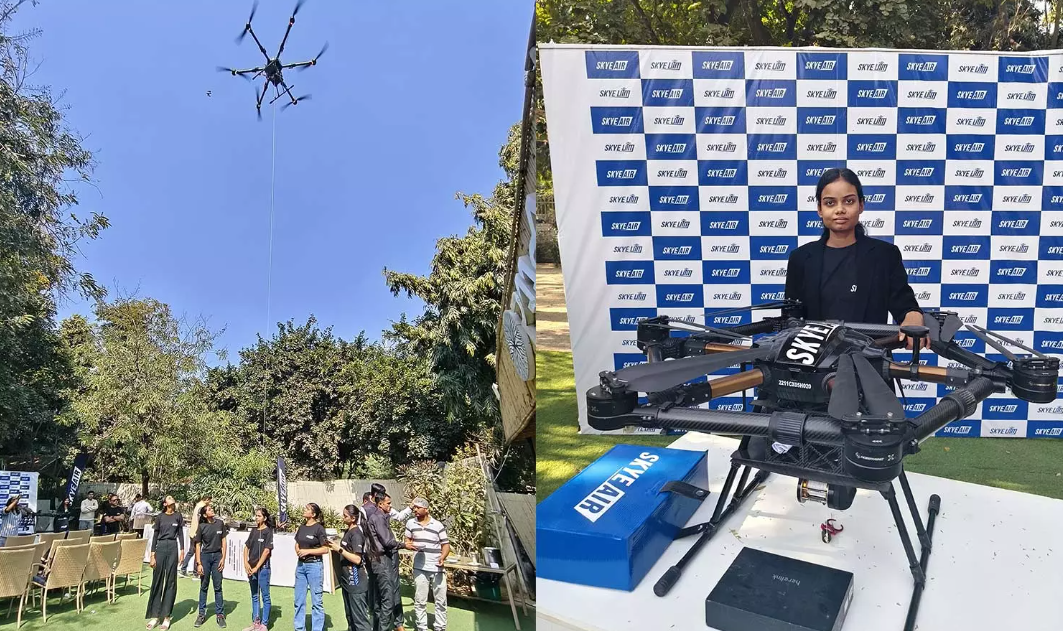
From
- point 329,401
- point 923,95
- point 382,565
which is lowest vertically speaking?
point 382,565

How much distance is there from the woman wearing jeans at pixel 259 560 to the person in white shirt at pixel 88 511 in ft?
1.44

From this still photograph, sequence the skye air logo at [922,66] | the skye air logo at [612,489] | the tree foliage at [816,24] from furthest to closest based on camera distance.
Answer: the tree foliage at [816,24], the skye air logo at [922,66], the skye air logo at [612,489]

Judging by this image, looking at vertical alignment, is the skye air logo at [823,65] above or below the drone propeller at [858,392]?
above

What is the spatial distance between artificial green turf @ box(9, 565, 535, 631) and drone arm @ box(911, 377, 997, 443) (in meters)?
1.30

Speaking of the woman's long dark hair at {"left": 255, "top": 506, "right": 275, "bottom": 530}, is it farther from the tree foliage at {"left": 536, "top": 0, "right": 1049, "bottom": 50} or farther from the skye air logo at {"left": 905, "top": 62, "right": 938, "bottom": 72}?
the skye air logo at {"left": 905, "top": 62, "right": 938, "bottom": 72}

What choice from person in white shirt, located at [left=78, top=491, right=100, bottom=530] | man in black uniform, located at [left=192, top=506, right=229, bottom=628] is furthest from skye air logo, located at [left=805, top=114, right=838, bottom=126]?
person in white shirt, located at [left=78, top=491, right=100, bottom=530]

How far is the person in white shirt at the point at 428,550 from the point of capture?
1848 mm

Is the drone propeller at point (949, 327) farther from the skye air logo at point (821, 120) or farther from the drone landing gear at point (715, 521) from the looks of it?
the skye air logo at point (821, 120)

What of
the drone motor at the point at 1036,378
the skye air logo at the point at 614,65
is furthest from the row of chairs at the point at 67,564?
the drone motor at the point at 1036,378

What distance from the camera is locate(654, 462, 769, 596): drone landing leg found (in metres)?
1.82

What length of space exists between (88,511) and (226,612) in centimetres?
51

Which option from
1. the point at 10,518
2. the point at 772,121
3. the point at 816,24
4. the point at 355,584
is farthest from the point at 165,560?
the point at 816,24

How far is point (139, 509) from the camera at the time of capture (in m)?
1.77

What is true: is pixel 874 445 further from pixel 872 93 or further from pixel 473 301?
pixel 872 93
